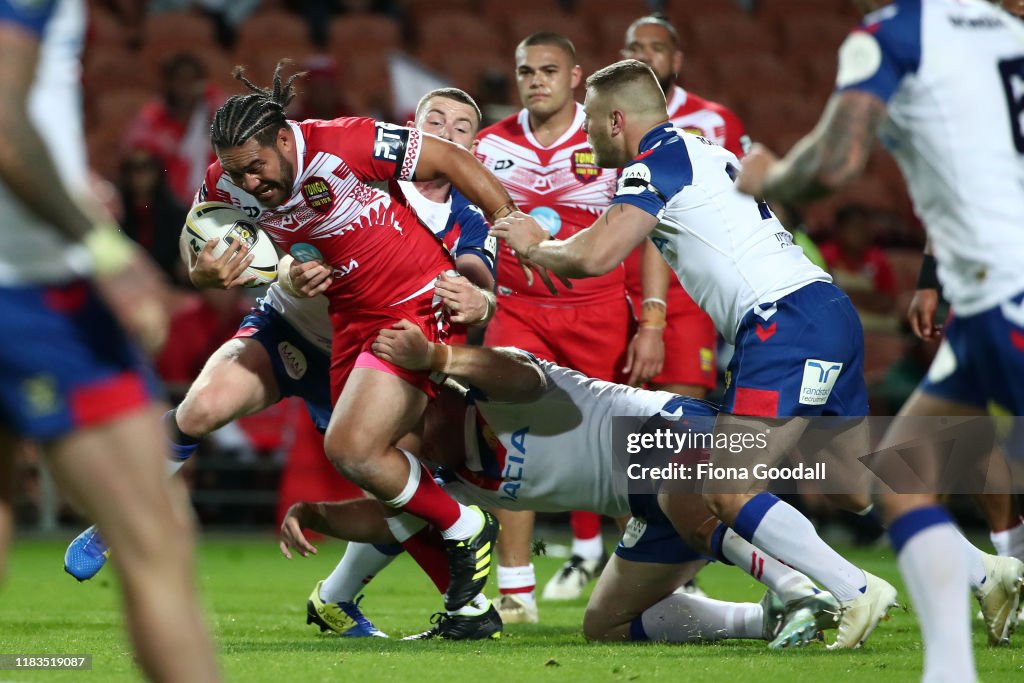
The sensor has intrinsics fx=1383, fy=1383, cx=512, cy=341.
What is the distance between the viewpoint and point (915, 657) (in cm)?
473

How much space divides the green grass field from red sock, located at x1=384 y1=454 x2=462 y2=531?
468mm

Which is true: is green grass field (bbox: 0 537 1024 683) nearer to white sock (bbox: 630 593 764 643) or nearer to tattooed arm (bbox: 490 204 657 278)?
white sock (bbox: 630 593 764 643)

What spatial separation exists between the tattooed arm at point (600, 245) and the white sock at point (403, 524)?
1.19 m

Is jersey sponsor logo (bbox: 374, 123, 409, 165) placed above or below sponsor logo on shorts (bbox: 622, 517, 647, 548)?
above

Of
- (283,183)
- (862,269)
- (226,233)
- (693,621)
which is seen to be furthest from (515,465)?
(862,269)

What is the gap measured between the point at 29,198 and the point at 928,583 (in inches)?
91.1

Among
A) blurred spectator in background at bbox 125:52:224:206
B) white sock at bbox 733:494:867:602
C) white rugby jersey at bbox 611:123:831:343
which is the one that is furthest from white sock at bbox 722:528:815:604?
blurred spectator in background at bbox 125:52:224:206

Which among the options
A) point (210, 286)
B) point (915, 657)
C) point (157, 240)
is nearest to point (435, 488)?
point (210, 286)

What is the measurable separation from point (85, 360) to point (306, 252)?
2.96 meters

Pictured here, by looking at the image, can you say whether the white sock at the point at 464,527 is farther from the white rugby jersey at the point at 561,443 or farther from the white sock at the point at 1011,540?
the white sock at the point at 1011,540

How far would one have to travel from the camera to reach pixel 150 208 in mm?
10422

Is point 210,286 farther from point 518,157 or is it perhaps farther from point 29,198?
point 29,198

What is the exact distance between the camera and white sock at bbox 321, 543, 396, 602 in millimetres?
5617

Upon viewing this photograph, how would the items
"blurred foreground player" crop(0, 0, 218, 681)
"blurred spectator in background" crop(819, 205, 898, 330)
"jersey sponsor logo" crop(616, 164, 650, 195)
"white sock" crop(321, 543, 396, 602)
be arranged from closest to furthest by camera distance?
"blurred foreground player" crop(0, 0, 218, 681) < "jersey sponsor logo" crop(616, 164, 650, 195) < "white sock" crop(321, 543, 396, 602) < "blurred spectator in background" crop(819, 205, 898, 330)
